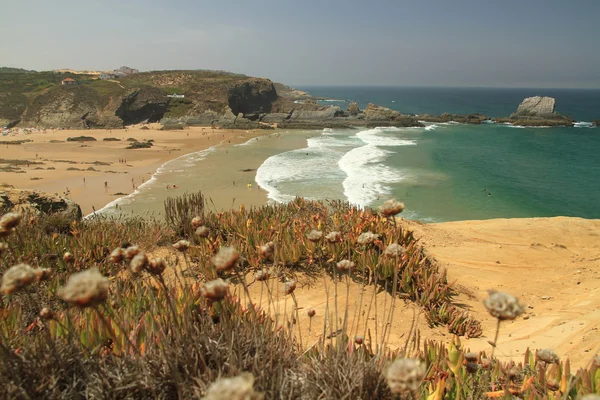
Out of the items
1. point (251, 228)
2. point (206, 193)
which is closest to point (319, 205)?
point (251, 228)

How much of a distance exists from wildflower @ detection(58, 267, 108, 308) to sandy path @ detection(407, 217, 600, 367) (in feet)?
13.7

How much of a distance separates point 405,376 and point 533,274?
25.1 feet

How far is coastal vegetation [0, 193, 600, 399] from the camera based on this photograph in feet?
6.04

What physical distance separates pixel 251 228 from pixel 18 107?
6313 centimetres

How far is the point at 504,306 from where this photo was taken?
1685 millimetres

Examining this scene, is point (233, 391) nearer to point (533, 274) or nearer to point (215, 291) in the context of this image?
point (215, 291)

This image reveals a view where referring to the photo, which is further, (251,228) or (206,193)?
(206,193)

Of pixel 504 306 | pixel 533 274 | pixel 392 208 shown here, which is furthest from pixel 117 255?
pixel 533 274

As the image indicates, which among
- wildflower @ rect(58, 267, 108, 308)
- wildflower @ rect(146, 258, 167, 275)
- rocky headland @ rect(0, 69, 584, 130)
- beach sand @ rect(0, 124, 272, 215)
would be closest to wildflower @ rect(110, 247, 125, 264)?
wildflower @ rect(146, 258, 167, 275)

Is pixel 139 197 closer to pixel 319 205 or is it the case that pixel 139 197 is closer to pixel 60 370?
pixel 319 205

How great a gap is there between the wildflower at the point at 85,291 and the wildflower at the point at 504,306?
1750 millimetres

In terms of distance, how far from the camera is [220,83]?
66875mm

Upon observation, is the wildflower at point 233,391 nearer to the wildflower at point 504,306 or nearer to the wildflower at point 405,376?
the wildflower at point 405,376

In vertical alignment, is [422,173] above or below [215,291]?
below
